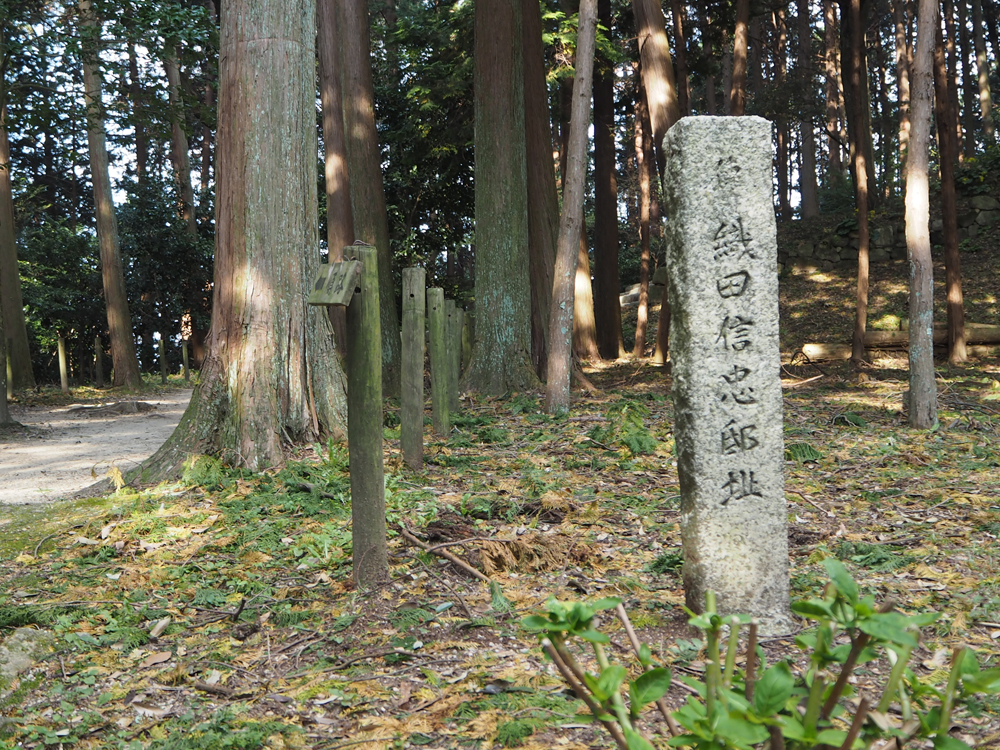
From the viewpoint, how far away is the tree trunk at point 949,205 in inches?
420

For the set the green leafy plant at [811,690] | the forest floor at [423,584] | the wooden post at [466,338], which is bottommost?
the forest floor at [423,584]

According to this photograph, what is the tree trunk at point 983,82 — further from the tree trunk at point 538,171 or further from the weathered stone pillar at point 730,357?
the weathered stone pillar at point 730,357

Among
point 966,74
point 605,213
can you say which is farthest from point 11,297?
point 966,74

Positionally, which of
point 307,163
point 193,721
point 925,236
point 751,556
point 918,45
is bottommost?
point 193,721

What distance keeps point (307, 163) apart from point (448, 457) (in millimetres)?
2879

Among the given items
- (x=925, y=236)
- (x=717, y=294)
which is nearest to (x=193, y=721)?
(x=717, y=294)

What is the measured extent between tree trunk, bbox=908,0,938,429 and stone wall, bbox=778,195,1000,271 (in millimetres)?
12547

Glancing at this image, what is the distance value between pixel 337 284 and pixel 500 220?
23.4 ft

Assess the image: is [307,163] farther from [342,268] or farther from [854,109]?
[854,109]

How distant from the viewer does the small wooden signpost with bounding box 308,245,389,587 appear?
4.00 m

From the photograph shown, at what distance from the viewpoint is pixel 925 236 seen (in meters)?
7.59

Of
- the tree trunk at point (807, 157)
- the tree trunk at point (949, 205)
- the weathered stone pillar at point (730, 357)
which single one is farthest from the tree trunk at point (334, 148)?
the tree trunk at point (807, 157)

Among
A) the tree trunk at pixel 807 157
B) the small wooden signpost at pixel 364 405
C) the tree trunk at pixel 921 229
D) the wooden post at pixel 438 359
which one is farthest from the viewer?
the tree trunk at pixel 807 157

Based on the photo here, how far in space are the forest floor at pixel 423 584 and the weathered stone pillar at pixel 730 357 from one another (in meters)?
0.40
